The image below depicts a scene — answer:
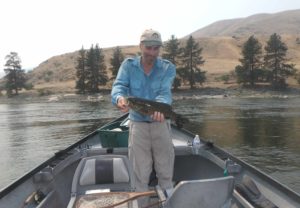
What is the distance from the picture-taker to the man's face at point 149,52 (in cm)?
676

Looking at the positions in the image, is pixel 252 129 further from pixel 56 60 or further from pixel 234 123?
pixel 56 60

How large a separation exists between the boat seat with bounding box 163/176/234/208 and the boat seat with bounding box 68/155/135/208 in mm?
1847

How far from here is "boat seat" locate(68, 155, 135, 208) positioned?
700 centimetres

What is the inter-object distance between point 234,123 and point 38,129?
18.6 metres

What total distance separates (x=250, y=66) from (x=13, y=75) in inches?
2411

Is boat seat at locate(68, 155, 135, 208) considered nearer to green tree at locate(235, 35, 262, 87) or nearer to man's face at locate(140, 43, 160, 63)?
man's face at locate(140, 43, 160, 63)

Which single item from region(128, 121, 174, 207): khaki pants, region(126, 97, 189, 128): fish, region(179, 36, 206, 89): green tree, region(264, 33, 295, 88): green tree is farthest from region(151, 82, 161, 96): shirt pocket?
region(179, 36, 206, 89): green tree

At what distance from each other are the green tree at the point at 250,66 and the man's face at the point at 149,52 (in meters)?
87.8

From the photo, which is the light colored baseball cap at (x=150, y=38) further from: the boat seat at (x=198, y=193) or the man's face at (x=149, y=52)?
the boat seat at (x=198, y=193)

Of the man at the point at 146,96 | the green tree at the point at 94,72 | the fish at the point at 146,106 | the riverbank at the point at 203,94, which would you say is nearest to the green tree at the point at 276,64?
the riverbank at the point at 203,94

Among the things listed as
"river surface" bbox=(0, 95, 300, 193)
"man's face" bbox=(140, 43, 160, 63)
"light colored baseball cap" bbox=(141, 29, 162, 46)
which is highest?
"light colored baseball cap" bbox=(141, 29, 162, 46)

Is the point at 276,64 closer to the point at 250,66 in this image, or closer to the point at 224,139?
the point at 250,66

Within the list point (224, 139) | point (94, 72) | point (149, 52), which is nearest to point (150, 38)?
point (149, 52)

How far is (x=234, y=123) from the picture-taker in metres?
39.1
